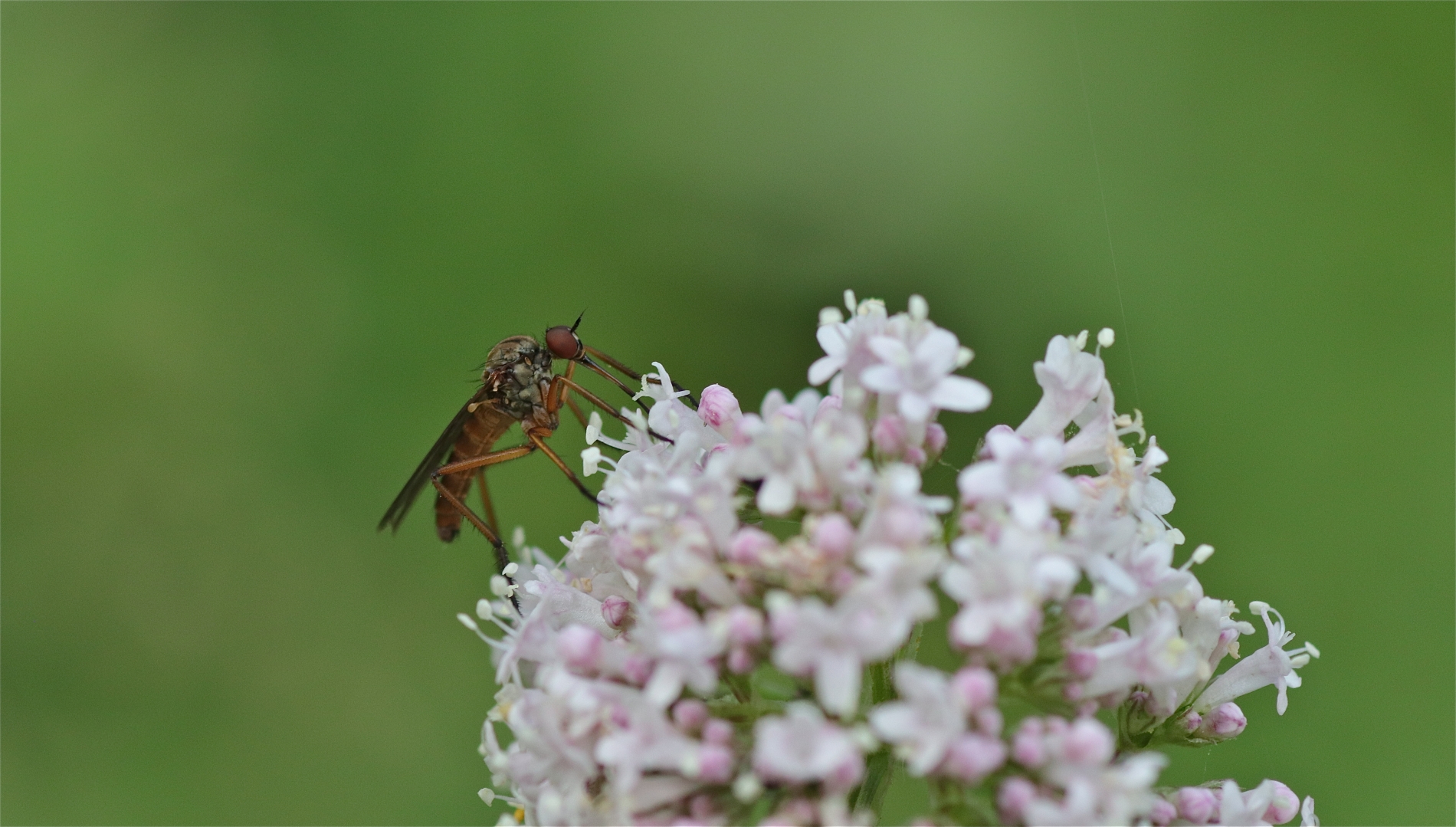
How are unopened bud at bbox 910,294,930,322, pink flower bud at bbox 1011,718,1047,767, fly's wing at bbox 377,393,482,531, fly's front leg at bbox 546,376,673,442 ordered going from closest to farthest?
pink flower bud at bbox 1011,718,1047,767 < unopened bud at bbox 910,294,930,322 < fly's front leg at bbox 546,376,673,442 < fly's wing at bbox 377,393,482,531

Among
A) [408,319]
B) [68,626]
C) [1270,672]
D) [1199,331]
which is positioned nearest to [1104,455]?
[1270,672]

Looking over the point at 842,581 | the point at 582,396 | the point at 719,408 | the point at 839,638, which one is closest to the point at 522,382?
the point at 582,396

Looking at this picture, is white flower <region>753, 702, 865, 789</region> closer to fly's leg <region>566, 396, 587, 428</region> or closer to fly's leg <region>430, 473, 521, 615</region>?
fly's leg <region>430, 473, 521, 615</region>

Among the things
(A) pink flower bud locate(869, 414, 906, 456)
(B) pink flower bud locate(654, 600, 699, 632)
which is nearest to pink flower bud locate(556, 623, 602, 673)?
(B) pink flower bud locate(654, 600, 699, 632)

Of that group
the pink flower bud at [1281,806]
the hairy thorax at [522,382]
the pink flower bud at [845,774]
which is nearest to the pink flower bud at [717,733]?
the pink flower bud at [845,774]

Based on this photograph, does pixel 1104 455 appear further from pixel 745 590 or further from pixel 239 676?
pixel 239 676

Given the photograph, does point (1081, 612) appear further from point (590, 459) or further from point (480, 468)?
point (480, 468)
